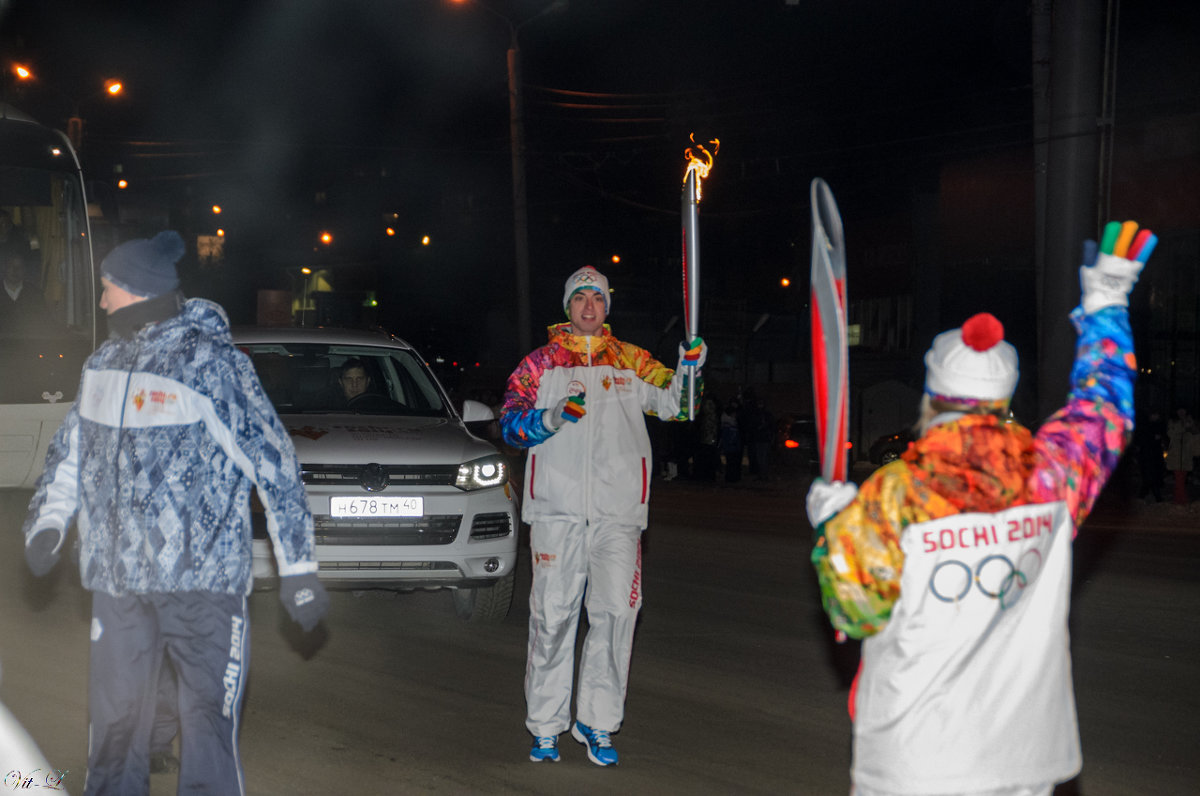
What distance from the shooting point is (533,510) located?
17.3 feet

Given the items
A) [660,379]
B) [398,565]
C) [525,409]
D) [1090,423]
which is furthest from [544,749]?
[1090,423]

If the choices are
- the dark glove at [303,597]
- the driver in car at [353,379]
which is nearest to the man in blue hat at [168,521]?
the dark glove at [303,597]

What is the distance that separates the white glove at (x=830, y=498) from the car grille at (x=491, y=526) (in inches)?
195

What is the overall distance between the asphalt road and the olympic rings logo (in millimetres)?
2162

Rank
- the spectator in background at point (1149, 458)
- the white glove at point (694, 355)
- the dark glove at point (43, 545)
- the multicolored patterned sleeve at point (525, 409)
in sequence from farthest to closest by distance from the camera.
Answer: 1. the spectator in background at point (1149, 458)
2. the multicolored patterned sleeve at point (525, 409)
3. the white glove at point (694, 355)
4. the dark glove at point (43, 545)

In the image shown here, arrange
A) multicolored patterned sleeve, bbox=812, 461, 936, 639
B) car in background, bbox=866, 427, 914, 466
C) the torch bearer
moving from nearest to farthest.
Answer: multicolored patterned sleeve, bbox=812, 461, 936, 639 → the torch bearer → car in background, bbox=866, 427, 914, 466

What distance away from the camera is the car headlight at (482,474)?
7637 millimetres

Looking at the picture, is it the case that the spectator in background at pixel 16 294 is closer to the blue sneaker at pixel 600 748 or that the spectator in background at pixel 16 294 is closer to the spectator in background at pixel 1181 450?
the blue sneaker at pixel 600 748

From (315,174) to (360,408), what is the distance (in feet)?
176

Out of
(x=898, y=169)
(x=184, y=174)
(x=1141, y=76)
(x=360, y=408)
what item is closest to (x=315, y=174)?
(x=184, y=174)

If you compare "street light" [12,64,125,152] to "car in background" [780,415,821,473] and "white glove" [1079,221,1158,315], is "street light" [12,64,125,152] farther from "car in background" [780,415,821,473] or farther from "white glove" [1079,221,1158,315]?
"car in background" [780,415,821,473]

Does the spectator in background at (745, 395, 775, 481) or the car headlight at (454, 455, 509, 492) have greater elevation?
the car headlight at (454, 455, 509, 492)

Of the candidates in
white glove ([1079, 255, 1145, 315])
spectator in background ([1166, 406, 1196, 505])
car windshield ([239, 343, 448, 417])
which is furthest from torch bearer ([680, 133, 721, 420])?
spectator in background ([1166, 406, 1196, 505])

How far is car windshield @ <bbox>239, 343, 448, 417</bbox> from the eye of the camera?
330 inches
